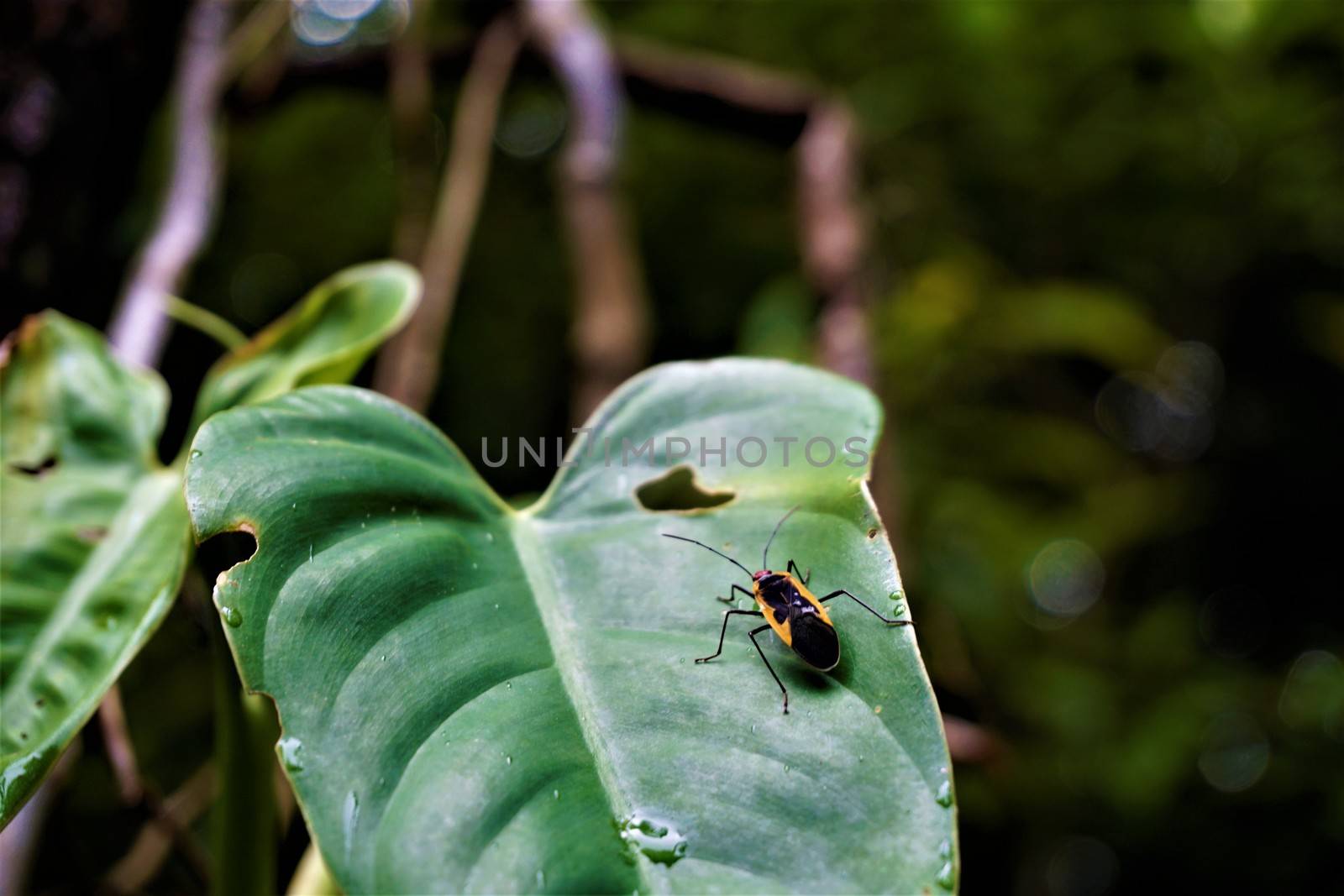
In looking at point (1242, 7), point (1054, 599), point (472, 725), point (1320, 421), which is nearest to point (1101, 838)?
point (1054, 599)

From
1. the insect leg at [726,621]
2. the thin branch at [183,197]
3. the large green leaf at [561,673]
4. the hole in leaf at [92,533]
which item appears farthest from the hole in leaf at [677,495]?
the thin branch at [183,197]

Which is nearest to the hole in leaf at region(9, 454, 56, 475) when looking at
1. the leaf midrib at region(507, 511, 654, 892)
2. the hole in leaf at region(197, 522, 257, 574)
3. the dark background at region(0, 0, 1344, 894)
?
the hole in leaf at region(197, 522, 257, 574)

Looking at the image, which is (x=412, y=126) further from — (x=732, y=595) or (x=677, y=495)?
(x=732, y=595)

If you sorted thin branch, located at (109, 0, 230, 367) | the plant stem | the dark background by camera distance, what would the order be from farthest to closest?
the dark background
thin branch, located at (109, 0, 230, 367)
the plant stem

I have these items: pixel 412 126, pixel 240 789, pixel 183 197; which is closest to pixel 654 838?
pixel 240 789

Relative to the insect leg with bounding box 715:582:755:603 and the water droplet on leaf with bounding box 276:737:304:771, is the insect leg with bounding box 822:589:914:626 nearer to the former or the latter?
the insect leg with bounding box 715:582:755:603

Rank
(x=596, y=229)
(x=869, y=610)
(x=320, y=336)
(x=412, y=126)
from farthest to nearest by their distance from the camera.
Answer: (x=412, y=126) → (x=596, y=229) → (x=320, y=336) → (x=869, y=610)
